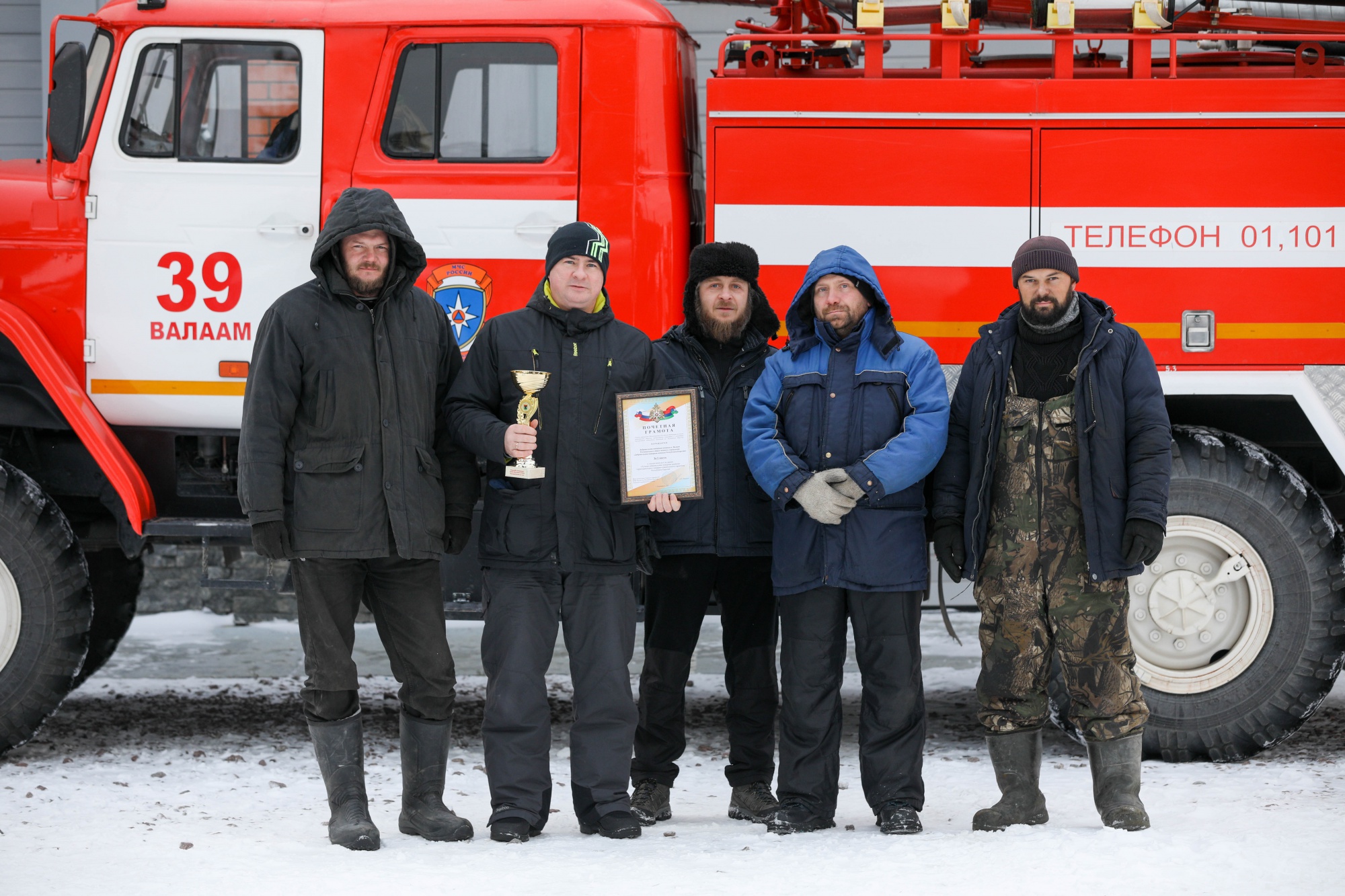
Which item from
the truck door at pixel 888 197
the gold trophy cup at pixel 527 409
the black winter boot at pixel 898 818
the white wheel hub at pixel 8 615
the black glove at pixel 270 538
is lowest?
the black winter boot at pixel 898 818

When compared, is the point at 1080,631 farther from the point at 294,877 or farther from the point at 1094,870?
the point at 294,877

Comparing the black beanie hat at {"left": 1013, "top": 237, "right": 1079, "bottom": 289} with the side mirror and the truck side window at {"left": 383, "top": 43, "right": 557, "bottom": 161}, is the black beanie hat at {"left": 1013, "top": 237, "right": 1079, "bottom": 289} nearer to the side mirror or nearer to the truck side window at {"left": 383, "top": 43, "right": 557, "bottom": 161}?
the truck side window at {"left": 383, "top": 43, "right": 557, "bottom": 161}

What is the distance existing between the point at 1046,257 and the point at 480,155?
2.13m

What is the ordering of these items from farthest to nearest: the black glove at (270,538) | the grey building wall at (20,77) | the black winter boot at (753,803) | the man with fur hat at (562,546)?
the grey building wall at (20,77) < the black winter boot at (753,803) < the man with fur hat at (562,546) < the black glove at (270,538)

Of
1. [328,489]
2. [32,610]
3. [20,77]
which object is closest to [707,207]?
[328,489]

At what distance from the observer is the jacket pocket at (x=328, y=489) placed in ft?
13.2

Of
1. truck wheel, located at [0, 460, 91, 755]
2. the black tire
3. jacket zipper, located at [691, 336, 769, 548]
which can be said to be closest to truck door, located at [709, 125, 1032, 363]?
jacket zipper, located at [691, 336, 769, 548]

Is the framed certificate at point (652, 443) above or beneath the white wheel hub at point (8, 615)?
above

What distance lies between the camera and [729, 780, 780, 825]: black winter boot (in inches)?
173

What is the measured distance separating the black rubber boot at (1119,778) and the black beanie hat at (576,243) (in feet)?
7.13

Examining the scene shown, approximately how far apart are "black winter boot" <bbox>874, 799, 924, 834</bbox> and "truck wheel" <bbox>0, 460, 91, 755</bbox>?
3.02 m

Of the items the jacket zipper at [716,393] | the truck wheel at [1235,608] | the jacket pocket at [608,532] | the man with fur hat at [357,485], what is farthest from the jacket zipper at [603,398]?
the truck wheel at [1235,608]

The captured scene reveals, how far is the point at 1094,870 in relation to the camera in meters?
3.73

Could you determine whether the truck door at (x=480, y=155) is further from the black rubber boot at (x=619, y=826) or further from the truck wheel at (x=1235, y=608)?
the truck wheel at (x=1235, y=608)
